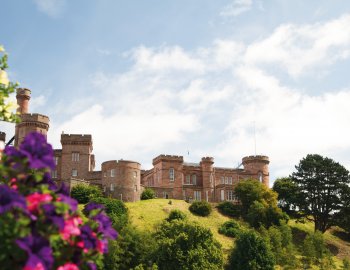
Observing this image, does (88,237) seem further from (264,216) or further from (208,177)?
(208,177)

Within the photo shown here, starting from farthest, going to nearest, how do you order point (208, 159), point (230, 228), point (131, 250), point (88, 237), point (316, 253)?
point (208, 159)
point (230, 228)
point (316, 253)
point (131, 250)
point (88, 237)

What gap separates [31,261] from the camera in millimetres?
5352

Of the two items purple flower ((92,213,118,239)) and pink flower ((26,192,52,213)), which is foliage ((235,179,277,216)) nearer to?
purple flower ((92,213,118,239))

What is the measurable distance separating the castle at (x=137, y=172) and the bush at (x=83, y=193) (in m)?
1.56

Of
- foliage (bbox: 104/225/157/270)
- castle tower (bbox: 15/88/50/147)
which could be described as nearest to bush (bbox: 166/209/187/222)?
foliage (bbox: 104/225/157/270)

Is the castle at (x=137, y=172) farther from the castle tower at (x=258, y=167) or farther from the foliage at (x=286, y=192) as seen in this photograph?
the foliage at (x=286, y=192)

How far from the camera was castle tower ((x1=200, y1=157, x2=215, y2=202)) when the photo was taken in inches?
3435

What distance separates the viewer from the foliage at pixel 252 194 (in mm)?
78062

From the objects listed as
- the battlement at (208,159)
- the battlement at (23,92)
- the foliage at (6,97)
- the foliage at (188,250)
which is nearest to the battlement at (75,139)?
the battlement at (23,92)

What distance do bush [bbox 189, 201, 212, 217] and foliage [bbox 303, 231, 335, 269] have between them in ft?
57.7

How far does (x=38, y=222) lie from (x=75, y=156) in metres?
74.8

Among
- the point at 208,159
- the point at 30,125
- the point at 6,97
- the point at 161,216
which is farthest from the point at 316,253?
the point at 6,97

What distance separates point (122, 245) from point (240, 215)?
1315 inches

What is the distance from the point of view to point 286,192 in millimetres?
83688
